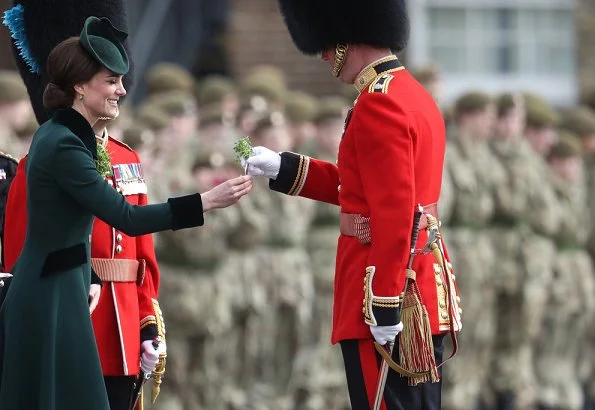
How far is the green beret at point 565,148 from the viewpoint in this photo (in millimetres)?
13539

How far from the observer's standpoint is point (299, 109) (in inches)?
505

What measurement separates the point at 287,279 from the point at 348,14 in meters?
4.98

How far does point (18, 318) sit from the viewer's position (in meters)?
6.26

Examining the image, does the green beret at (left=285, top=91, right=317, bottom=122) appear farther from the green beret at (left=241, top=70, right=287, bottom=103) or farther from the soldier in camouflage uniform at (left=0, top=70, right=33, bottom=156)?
the soldier in camouflage uniform at (left=0, top=70, right=33, bottom=156)

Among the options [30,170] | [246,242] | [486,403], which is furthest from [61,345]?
[486,403]

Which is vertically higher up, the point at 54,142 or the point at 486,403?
the point at 54,142

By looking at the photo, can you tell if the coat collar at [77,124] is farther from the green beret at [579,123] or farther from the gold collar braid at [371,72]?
the green beret at [579,123]

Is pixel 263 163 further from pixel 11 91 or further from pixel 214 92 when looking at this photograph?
pixel 214 92

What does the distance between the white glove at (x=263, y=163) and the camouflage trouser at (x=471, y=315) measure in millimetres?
5474

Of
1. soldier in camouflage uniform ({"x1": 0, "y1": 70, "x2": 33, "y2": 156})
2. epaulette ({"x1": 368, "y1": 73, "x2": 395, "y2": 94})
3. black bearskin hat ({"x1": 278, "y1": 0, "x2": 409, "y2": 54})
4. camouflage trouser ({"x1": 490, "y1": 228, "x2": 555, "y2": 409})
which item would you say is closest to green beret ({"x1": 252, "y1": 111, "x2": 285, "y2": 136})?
camouflage trouser ({"x1": 490, "y1": 228, "x2": 555, "y2": 409})

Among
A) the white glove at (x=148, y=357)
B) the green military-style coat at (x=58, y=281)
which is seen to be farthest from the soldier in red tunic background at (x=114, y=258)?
the green military-style coat at (x=58, y=281)

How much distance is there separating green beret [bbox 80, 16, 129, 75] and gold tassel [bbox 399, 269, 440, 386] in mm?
1288

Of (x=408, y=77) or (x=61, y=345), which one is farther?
(x=408, y=77)

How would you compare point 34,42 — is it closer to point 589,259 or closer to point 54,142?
point 54,142
